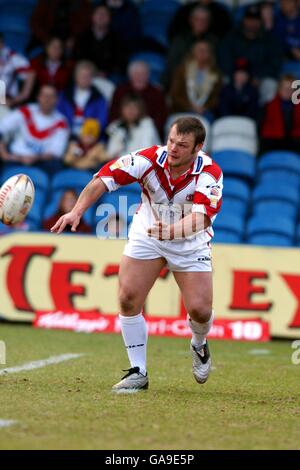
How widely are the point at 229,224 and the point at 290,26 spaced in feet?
13.5

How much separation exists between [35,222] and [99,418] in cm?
901

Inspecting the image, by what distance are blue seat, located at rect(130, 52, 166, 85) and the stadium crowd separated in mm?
17

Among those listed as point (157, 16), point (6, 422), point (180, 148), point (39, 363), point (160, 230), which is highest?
point (157, 16)

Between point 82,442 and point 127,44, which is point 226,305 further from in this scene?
point 82,442

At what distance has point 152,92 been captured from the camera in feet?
53.9

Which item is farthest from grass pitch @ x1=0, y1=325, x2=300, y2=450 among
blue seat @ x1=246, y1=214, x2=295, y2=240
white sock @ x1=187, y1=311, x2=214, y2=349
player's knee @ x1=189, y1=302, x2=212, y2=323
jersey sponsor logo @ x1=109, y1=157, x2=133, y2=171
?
blue seat @ x1=246, y1=214, x2=295, y2=240

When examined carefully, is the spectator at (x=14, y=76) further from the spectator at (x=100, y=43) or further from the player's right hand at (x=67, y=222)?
the player's right hand at (x=67, y=222)

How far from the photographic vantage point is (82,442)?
5867 millimetres

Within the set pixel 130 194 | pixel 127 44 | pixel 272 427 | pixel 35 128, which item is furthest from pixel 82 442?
pixel 127 44

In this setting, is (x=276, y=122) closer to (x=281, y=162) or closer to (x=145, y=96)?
(x=281, y=162)

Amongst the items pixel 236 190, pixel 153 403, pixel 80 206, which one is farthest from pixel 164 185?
pixel 236 190

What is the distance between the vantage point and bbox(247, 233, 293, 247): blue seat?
14.7 m

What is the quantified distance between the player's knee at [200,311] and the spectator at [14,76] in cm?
939

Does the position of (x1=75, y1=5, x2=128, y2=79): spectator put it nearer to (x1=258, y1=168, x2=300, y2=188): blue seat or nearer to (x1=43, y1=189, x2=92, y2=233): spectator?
(x1=43, y1=189, x2=92, y2=233): spectator
